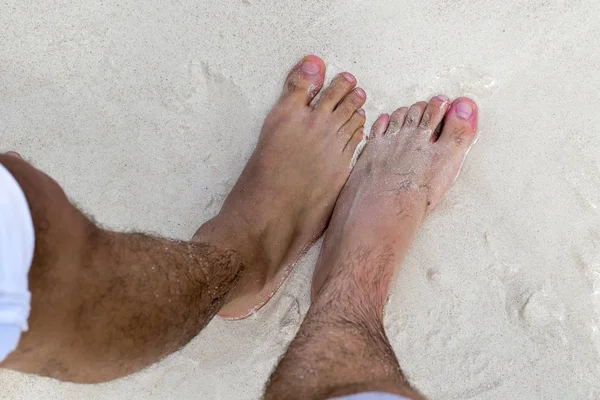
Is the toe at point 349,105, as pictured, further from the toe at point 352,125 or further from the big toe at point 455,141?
the big toe at point 455,141

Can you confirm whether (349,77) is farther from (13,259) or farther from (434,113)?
(13,259)

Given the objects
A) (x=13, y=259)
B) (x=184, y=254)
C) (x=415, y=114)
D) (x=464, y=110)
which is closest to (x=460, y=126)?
(x=464, y=110)

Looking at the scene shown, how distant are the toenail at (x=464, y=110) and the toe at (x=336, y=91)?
0.35 meters

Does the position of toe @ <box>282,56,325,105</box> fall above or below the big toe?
below

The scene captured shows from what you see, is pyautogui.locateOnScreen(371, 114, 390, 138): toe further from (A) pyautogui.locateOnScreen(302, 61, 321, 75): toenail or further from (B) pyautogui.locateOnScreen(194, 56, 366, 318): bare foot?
(A) pyautogui.locateOnScreen(302, 61, 321, 75): toenail

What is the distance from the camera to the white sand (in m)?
1.69

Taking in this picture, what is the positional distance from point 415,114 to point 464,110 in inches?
6.4

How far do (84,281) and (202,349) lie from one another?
2.63ft

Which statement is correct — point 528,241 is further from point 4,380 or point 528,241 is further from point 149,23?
point 4,380

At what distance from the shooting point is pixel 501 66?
1.74 m

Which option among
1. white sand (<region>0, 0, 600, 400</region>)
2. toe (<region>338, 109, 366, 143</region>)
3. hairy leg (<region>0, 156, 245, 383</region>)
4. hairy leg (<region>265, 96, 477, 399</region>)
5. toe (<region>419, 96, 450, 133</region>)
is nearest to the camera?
hairy leg (<region>0, 156, 245, 383</region>)

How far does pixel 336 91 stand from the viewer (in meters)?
1.91

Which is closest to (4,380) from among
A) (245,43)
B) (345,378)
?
(345,378)

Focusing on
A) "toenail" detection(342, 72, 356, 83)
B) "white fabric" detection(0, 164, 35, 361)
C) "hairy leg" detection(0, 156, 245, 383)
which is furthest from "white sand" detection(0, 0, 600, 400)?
"white fabric" detection(0, 164, 35, 361)
